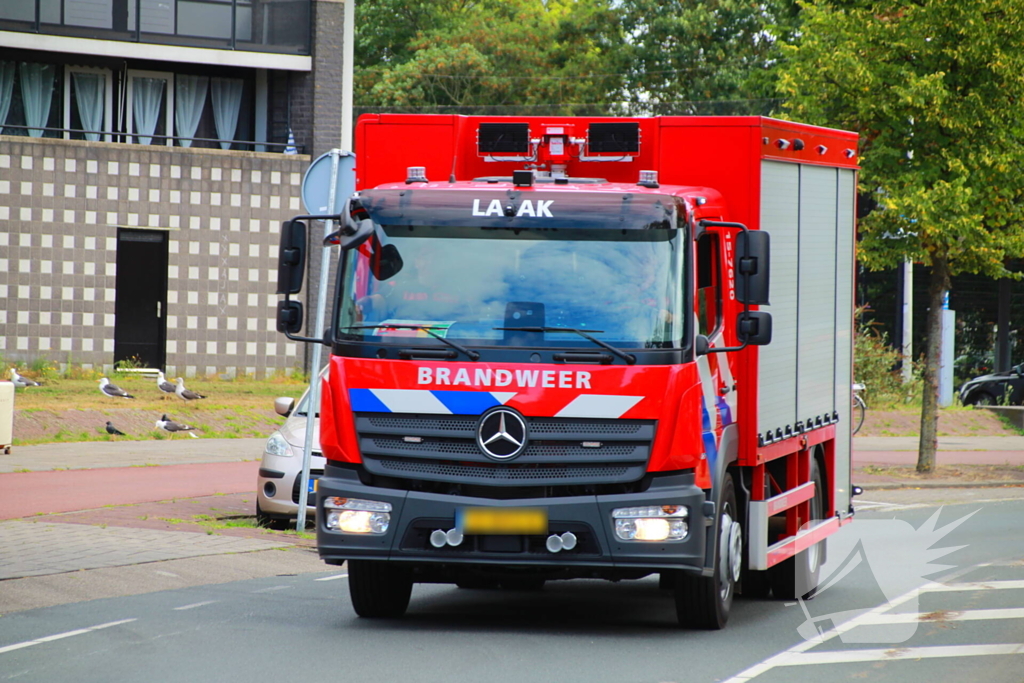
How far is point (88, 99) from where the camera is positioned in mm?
31938

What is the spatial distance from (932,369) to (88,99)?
63.0 feet

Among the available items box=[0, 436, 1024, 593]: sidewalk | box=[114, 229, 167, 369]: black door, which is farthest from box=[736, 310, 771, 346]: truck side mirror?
box=[114, 229, 167, 369]: black door

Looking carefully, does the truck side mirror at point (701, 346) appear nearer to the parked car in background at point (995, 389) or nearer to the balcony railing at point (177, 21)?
A: the balcony railing at point (177, 21)

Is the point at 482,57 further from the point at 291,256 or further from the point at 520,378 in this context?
the point at 520,378

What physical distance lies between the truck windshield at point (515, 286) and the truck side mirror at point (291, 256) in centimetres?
35

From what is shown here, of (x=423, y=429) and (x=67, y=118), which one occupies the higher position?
(x=67, y=118)

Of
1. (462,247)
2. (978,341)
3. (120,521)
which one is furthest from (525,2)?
(462,247)

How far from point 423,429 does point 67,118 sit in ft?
84.1

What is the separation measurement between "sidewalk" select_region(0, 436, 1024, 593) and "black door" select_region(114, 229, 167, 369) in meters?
8.57

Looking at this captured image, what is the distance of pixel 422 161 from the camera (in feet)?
31.6

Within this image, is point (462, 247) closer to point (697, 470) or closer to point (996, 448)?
point (697, 470)

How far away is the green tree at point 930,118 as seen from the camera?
19.3 m

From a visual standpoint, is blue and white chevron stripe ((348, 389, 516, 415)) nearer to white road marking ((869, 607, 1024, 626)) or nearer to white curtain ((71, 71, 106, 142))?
white road marking ((869, 607, 1024, 626))

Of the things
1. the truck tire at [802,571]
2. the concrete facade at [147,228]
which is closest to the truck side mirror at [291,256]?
the truck tire at [802,571]
